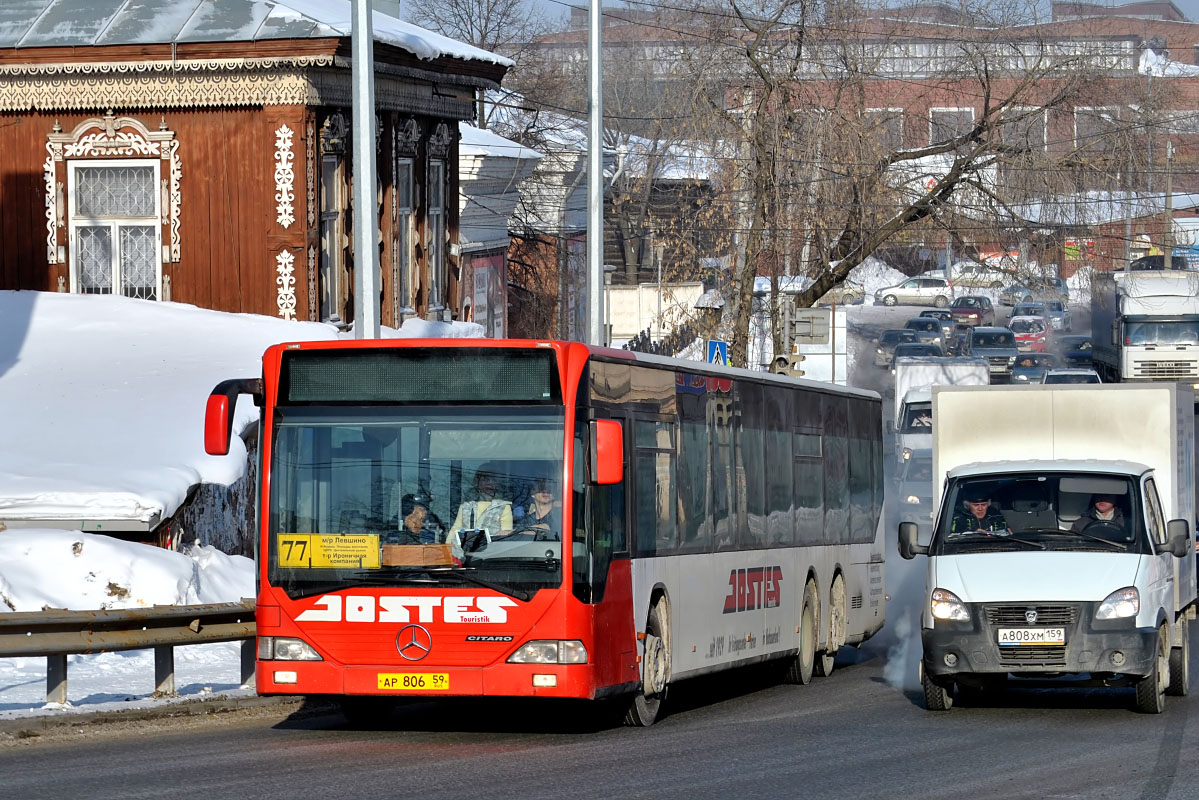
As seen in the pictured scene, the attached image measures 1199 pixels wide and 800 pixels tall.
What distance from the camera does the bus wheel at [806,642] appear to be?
18.2 m

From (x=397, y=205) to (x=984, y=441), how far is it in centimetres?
1539

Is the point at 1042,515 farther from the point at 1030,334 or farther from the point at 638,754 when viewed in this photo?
the point at 1030,334

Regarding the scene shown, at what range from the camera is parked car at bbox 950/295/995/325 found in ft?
262

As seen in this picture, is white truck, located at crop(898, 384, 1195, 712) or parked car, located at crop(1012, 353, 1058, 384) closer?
white truck, located at crop(898, 384, 1195, 712)

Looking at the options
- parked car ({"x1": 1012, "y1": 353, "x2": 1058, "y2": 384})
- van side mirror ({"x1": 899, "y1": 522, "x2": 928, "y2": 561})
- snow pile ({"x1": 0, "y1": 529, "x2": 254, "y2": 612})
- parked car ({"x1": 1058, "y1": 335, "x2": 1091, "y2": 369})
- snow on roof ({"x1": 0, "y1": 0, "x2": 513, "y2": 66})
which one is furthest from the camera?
parked car ({"x1": 1058, "y1": 335, "x2": 1091, "y2": 369})

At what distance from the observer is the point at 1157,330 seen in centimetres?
5509

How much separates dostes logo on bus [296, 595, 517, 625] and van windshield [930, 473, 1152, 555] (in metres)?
4.29

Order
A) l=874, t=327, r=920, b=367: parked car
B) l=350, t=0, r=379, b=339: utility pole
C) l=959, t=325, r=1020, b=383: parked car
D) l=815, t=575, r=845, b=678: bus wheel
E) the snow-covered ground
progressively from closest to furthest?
the snow-covered ground → l=350, t=0, r=379, b=339: utility pole → l=815, t=575, r=845, b=678: bus wheel → l=959, t=325, r=1020, b=383: parked car → l=874, t=327, r=920, b=367: parked car

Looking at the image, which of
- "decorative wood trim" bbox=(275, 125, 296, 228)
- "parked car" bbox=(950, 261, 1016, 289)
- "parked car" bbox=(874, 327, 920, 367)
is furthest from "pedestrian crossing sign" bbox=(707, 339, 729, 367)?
"parked car" bbox=(874, 327, 920, 367)

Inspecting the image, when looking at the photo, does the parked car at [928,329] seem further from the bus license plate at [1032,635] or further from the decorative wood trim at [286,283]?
the bus license plate at [1032,635]

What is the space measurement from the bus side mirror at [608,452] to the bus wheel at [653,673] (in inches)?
67.7

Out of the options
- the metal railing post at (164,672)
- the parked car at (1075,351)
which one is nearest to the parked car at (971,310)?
the parked car at (1075,351)

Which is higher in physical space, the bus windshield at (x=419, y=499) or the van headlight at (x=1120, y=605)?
the bus windshield at (x=419, y=499)

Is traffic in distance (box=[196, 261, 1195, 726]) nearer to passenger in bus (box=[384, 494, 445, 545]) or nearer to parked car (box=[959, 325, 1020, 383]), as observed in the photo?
passenger in bus (box=[384, 494, 445, 545])
